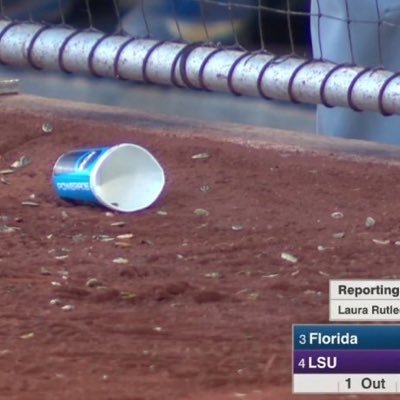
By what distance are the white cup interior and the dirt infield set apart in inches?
2.4

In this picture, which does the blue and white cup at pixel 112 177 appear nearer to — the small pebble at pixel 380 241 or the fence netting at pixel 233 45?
the small pebble at pixel 380 241

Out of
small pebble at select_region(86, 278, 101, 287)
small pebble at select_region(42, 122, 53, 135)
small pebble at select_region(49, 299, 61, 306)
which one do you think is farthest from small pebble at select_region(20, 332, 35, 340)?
small pebble at select_region(42, 122, 53, 135)

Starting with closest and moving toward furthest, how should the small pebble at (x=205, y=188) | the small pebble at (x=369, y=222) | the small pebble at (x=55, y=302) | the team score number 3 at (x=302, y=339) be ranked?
1. the team score number 3 at (x=302, y=339)
2. the small pebble at (x=55, y=302)
3. the small pebble at (x=369, y=222)
4. the small pebble at (x=205, y=188)

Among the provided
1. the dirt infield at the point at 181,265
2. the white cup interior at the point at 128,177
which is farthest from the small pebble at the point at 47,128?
the white cup interior at the point at 128,177

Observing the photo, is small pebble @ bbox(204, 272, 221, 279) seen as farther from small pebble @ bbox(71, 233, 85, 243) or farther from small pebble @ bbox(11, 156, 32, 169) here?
small pebble @ bbox(11, 156, 32, 169)

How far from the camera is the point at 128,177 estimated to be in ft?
17.4

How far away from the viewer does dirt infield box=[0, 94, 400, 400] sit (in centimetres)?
363

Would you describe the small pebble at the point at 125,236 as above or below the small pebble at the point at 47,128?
below
